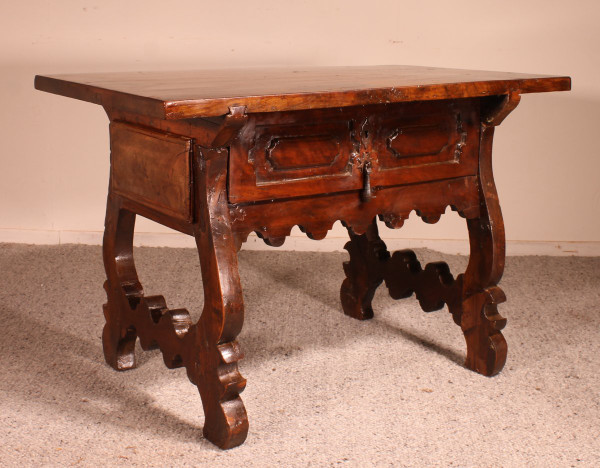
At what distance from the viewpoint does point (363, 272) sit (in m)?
2.53

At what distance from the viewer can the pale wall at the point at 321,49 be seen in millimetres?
3145

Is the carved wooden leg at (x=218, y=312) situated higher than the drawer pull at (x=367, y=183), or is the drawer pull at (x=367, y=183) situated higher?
the drawer pull at (x=367, y=183)

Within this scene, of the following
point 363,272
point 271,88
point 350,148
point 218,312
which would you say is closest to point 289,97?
point 271,88

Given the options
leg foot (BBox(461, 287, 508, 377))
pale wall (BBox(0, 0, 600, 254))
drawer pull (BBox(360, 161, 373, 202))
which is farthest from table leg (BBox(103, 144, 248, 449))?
pale wall (BBox(0, 0, 600, 254))

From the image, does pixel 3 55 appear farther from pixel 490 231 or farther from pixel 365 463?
pixel 365 463

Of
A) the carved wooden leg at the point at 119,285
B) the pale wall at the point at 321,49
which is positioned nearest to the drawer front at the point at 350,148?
the carved wooden leg at the point at 119,285

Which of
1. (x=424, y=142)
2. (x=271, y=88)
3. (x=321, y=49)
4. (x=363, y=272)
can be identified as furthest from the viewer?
(x=321, y=49)

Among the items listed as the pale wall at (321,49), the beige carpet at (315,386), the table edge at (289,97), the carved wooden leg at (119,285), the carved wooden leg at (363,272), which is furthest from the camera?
the pale wall at (321,49)

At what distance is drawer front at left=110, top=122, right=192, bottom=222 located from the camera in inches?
66.5

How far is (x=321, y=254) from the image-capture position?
328 cm

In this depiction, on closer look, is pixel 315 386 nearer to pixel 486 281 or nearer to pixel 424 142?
pixel 486 281

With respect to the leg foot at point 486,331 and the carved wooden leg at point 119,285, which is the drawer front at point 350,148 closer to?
the leg foot at point 486,331

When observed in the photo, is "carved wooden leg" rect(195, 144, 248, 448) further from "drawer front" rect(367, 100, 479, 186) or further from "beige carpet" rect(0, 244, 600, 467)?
"drawer front" rect(367, 100, 479, 186)

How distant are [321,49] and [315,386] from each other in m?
1.54
